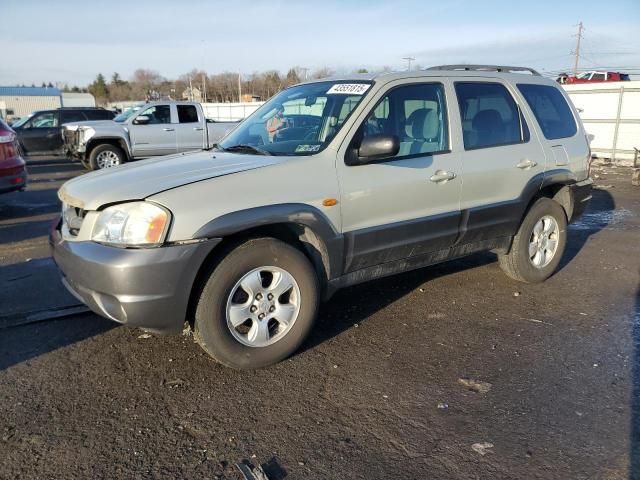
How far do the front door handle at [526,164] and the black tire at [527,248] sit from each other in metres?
0.45

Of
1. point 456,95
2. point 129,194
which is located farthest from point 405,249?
point 129,194

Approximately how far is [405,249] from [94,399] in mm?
2348

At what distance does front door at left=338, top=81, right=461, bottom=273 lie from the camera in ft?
11.9

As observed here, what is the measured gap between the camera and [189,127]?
14.1 m

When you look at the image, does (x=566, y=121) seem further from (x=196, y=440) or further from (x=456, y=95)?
(x=196, y=440)

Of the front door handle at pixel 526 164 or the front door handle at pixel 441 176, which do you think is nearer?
the front door handle at pixel 441 176

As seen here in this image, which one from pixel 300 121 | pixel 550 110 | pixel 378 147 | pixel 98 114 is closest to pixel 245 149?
pixel 300 121

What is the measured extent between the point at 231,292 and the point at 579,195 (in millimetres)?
3928

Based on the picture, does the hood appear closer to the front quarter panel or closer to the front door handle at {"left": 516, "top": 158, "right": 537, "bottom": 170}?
the front quarter panel

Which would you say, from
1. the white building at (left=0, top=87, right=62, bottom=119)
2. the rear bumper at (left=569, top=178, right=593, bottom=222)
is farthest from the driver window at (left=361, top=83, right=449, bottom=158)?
the white building at (left=0, top=87, right=62, bottom=119)

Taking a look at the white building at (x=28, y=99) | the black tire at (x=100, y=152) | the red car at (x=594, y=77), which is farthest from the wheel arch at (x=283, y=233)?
the white building at (x=28, y=99)

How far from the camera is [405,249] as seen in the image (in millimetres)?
3982

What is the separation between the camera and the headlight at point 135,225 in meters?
2.90

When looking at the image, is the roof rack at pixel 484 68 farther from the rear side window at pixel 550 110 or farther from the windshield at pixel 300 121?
the windshield at pixel 300 121
